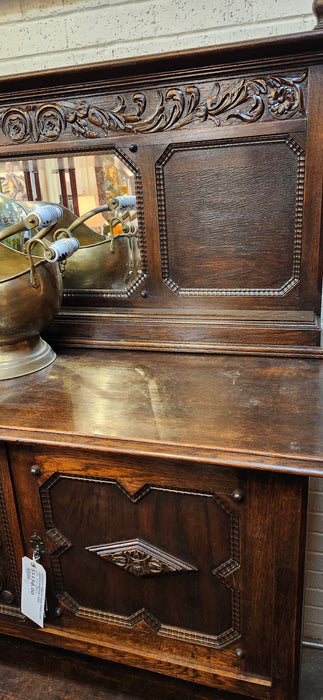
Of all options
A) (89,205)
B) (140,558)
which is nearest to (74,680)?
(140,558)

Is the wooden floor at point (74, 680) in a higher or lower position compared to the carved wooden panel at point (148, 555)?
lower

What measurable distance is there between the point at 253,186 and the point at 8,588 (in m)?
0.96

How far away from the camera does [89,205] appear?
1106 mm

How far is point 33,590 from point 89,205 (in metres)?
0.80

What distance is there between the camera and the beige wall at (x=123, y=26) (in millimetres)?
1065

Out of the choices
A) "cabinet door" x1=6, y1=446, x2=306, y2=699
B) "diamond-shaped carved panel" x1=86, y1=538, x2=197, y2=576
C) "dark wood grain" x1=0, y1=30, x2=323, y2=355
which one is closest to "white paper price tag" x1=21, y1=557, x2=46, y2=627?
"cabinet door" x1=6, y1=446, x2=306, y2=699

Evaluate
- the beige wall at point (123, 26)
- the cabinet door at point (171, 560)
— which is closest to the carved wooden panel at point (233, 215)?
the beige wall at point (123, 26)

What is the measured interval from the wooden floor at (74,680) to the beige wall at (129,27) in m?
0.54

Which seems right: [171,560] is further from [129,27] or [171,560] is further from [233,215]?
[129,27]

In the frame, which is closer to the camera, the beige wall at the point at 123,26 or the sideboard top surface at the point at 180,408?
the sideboard top surface at the point at 180,408

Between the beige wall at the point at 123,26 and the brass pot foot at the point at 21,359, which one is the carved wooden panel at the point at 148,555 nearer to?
the brass pot foot at the point at 21,359

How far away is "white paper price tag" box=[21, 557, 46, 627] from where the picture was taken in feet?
3.02

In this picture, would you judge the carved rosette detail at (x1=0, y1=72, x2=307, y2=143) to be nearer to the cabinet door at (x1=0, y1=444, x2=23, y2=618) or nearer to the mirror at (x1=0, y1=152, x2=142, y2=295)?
the mirror at (x1=0, y1=152, x2=142, y2=295)

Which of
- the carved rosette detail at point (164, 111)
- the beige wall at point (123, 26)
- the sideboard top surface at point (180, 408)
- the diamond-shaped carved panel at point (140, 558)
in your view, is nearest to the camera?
the sideboard top surface at point (180, 408)
